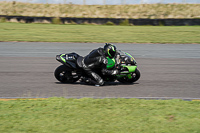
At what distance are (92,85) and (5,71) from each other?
3628 millimetres

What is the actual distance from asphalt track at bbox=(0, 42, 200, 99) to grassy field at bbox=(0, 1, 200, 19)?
24871 millimetres

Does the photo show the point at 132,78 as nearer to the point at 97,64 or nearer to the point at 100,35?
the point at 97,64

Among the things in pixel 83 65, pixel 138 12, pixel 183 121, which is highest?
pixel 138 12

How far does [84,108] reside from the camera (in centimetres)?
602

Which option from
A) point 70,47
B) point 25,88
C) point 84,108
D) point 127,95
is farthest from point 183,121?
Answer: point 70,47

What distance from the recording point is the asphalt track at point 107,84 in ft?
25.6

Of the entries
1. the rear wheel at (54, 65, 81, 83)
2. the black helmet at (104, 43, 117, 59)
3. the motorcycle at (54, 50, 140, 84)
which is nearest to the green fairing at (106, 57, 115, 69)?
the motorcycle at (54, 50, 140, 84)

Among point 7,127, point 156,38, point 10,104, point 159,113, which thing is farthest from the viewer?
point 156,38

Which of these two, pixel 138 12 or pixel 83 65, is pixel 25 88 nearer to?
pixel 83 65

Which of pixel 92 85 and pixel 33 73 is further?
pixel 33 73

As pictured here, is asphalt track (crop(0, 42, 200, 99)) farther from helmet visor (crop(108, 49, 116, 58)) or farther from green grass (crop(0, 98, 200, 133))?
green grass (crop(0, 98, 200, 133))

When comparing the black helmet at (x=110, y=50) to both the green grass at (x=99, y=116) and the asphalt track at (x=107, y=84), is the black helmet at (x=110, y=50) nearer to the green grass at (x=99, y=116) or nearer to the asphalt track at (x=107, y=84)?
the asphalt track at (x=107, y=84)

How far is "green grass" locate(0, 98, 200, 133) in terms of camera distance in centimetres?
489

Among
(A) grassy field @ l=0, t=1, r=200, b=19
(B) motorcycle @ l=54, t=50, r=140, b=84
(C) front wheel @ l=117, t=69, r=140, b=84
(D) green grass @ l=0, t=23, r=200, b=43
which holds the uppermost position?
(A) grassy field @ l=0, t=1, r=200, b=19
